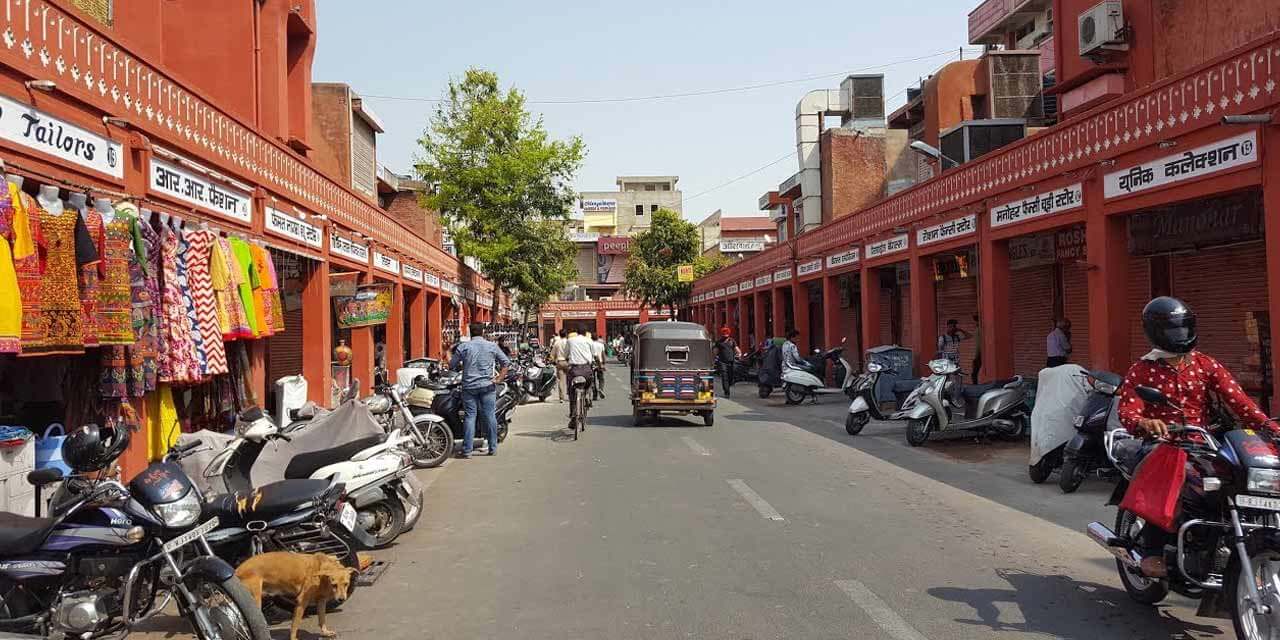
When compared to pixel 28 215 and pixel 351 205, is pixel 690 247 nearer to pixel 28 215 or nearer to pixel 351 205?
pixel 351 205

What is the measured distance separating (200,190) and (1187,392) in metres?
9.06

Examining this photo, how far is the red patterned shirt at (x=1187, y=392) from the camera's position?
5.09 m

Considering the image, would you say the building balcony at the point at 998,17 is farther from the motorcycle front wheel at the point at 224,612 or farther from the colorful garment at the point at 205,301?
the motorcycle front wheel at the point at 224,612

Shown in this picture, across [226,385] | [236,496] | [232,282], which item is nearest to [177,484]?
[236,496]

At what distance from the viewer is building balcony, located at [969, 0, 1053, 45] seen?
1473 inches

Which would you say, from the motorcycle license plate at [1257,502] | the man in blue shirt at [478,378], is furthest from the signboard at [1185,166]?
the man in blue shirt at [478,378]

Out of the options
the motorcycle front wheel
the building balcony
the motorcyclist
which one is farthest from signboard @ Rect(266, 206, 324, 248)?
the building balcony

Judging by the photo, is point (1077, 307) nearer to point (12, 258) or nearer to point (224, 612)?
point (224, 612)

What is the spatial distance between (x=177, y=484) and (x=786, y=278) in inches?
1102

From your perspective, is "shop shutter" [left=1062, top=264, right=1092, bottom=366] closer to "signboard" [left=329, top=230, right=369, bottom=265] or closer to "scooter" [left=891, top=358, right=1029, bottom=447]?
"scooter" [left=891, top=358, right=1029, bottom=447]

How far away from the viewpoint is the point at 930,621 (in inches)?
199

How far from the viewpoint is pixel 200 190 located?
9.65 metres

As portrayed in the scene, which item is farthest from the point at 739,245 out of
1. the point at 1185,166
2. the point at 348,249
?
the point at 1185,166

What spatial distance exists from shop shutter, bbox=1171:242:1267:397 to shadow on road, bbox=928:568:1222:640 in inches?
379
